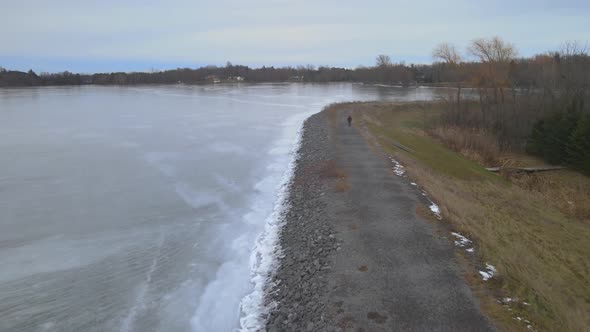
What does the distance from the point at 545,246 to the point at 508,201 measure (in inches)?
215

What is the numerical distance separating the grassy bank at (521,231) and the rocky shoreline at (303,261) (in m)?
3.24

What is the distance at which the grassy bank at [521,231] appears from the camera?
24.7ft

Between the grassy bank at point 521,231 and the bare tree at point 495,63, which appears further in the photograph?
the bare tree at point 495,63

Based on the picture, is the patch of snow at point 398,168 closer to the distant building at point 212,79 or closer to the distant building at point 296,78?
the distant building at point 212,79

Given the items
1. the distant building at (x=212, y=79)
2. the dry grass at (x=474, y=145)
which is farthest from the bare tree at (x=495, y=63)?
the distant building at (x=212, y=79)

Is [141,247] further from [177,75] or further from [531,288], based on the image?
[177,75]

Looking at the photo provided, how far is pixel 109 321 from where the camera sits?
27.5 ft

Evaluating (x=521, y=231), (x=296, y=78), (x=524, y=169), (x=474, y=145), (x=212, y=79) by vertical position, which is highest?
(x=296, y=78)

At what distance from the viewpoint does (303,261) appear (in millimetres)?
10289

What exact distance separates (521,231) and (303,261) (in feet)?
26.0

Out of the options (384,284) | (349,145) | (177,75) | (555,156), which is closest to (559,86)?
(555,156)

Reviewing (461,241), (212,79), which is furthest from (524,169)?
(212,79)

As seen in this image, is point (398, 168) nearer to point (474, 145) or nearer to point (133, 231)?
point (133, 231)

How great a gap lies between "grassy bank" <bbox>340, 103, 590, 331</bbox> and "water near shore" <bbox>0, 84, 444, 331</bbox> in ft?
17.4
